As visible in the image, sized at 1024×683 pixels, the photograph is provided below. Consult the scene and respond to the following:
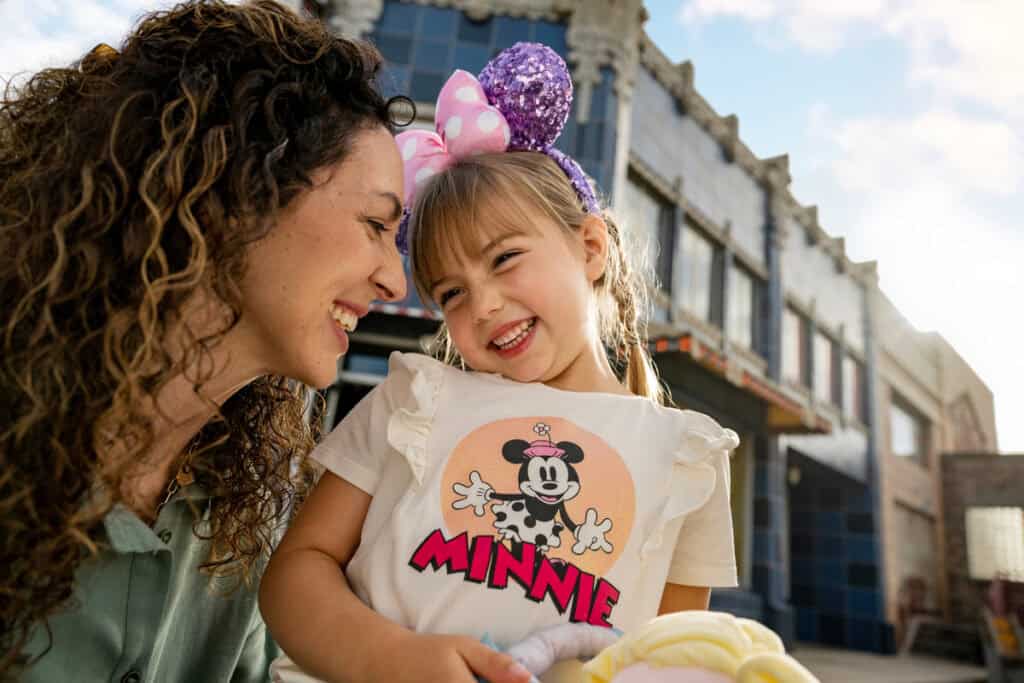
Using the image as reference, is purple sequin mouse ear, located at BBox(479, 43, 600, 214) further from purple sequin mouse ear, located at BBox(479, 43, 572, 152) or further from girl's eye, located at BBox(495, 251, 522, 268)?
girl's eye, located at BBox(495, 251, 522, 268)

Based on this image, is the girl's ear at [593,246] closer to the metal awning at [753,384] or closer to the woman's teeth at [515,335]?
the woman's teeth at [515,335]

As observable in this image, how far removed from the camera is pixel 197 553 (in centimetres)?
161

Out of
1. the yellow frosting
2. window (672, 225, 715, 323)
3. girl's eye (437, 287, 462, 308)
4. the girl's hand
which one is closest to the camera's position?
the yellow frosting

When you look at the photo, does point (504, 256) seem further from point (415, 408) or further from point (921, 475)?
point (921, 475)

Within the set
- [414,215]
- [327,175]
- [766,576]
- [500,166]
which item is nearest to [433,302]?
[414,215]

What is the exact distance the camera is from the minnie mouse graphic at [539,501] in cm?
135

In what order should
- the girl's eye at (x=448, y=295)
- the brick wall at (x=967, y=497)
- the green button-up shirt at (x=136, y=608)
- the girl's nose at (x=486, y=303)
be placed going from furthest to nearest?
the brick wall at (x=967, y=497)
the girl's eye at (x=448, y=295)
the girl's nose at (x=486, y=303)
the green button-up shirt at (x=136, y=608)

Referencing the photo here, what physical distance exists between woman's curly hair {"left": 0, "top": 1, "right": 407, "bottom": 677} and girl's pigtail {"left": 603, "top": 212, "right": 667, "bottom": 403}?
0.84 m

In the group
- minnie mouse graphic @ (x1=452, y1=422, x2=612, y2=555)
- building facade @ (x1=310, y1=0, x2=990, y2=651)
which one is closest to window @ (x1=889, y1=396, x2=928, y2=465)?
building facade @ (x1=310, y1=0, x2=990, y2=651)

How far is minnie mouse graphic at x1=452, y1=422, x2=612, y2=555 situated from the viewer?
1353mm

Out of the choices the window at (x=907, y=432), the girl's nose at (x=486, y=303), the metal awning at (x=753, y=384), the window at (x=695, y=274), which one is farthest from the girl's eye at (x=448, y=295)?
the window at (x=907, y=432)

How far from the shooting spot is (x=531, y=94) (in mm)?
1974

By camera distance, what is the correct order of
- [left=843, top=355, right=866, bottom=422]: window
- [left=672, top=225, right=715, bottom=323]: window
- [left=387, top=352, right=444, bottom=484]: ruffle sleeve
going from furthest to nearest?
[left=843, top=355, right=866, bottom=422]: window, [left=672, top=225, right=715, bottom=323]: window, [left=387, top=352, right=444, bottom=484]: ruffle sleeve

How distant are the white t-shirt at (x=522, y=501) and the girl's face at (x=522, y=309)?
0.07m
